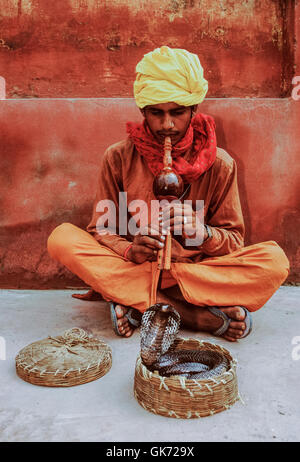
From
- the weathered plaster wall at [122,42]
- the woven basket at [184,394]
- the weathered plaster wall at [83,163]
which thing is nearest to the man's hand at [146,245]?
the woven basket at [184,394]

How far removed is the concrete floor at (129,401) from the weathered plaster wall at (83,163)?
2.75ft

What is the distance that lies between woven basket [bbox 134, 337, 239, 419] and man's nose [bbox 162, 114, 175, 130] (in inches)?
47.5

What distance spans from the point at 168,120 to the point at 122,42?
5.39 ft

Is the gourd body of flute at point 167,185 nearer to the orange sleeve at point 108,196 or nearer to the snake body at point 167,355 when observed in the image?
the snake body at point 167,355

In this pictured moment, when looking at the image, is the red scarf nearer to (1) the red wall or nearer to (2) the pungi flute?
(2) the pungi flute

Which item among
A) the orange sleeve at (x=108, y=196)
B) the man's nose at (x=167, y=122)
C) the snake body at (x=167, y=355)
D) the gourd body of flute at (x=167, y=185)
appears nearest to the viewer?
the snake body at (x=167, y=355)

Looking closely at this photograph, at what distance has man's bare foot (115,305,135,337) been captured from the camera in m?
2.40

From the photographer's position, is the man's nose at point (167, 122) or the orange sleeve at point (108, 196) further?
the orange sleeve at point (108, 196)

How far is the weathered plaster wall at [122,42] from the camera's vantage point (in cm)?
357

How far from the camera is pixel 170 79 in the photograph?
2311mm

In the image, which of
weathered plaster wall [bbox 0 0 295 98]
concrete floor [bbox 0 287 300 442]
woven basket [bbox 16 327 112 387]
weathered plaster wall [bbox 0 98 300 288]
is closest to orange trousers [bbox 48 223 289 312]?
concrete floor [bbox 0 287 300 442]

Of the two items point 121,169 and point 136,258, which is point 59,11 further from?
point 136,258

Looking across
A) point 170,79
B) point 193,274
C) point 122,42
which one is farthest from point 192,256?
point 122,42

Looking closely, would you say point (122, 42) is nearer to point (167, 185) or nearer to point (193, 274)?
point (167, 185)
